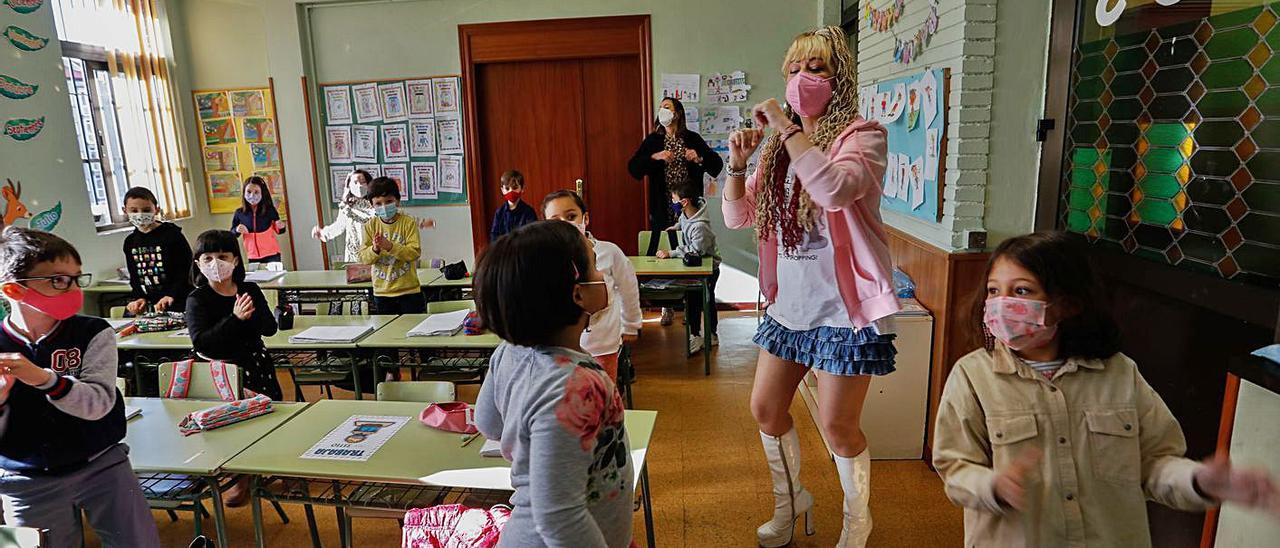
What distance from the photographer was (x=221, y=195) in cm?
664

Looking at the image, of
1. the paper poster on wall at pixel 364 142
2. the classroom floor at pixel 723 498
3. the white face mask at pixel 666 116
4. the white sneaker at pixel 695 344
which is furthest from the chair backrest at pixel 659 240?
the paper poster on wall at pixel 364 142

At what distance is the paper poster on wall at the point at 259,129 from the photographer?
6422 mm

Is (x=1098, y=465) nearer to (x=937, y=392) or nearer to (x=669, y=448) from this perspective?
(x=937, y=392)

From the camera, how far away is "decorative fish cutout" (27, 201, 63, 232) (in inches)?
184

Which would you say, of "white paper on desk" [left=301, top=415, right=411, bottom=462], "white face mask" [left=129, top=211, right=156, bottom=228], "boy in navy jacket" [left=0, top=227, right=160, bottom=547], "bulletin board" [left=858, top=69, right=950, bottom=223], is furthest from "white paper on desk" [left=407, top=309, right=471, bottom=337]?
"bulletin board" [left=858, top=69, right=950, bottom=223]

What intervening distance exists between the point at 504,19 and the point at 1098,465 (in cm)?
584

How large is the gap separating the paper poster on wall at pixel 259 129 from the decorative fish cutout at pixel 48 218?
1.83 meters

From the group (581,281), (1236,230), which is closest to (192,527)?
(581,281)

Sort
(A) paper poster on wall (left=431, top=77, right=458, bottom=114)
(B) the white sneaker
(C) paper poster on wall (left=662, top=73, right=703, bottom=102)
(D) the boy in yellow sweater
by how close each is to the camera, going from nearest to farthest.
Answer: (D) the boy in yellow sweater < (B) the white sneaker < (C) paper poster on wall (left=662, top=73, right=703, bottom=102) < (A) paper poster on wall (left=431, top=77, right=458, bottom=114)

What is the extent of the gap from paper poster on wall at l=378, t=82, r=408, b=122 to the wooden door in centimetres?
59

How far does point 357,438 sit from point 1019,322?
1.83 meters

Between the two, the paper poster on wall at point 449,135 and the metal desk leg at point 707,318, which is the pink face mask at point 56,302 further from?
the paper poster on wall at point 449,135

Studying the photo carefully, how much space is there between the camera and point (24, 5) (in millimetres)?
4641

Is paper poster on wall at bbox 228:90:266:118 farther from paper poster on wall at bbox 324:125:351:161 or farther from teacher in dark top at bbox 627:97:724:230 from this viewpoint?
teacher in dark top at bbox 627:97:724:230
